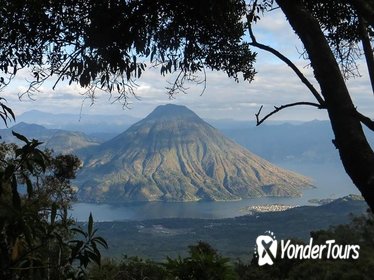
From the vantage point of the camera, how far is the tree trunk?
2.20m

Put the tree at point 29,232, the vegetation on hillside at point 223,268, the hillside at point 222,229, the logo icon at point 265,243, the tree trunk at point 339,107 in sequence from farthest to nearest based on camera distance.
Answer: the hillside at point 222,229
the logo icon at point 265,243
the vegetation on hillside at point 223,268
the tree trunk at point 339,107
the tree at point 29,232

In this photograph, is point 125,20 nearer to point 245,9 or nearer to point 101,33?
point 101,33

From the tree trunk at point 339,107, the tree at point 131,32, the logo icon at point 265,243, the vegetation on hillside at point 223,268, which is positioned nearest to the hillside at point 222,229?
the vegetation on hillside at point 223,268

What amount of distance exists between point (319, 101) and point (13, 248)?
1.84 meters

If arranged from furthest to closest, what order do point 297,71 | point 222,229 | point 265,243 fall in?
point 222,229
point 265,243
point 297,71

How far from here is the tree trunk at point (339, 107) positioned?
220cm

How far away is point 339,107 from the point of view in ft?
7.77

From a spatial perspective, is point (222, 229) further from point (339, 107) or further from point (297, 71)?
point (339, 107)

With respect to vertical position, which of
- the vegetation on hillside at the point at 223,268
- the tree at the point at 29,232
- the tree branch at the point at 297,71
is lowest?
the vegetation on hillside at the point at 223,268

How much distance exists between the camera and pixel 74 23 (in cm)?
393

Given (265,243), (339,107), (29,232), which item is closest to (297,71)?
(339,107)

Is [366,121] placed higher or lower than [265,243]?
higher

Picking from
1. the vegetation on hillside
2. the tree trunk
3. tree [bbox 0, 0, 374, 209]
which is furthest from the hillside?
the tree trunk

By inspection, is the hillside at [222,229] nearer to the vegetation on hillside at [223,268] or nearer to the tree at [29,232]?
the vegetation on hillside at [223,268]
